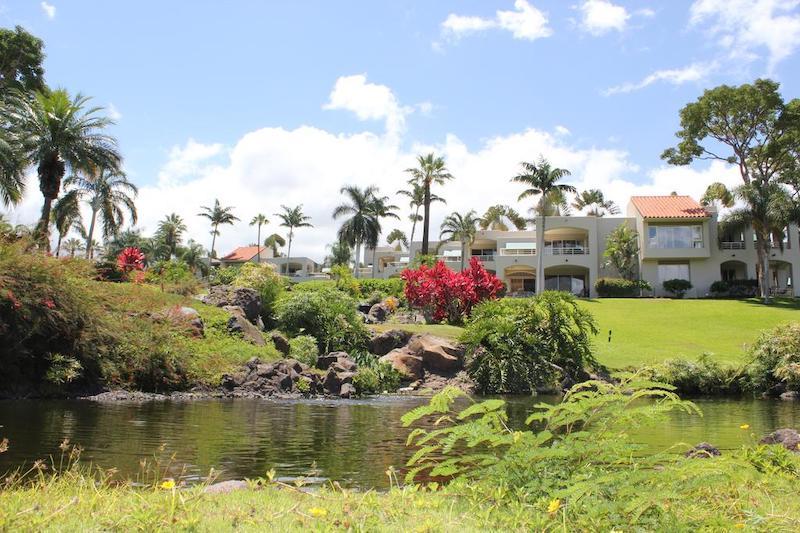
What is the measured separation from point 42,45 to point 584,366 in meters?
42.6

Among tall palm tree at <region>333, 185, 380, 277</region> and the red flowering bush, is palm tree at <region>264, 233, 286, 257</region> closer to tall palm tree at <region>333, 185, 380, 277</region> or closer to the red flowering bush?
tall palm tree at <region>333, 185, 380, 277</region>

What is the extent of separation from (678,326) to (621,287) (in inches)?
544

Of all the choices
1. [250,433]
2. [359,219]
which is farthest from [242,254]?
[250,433]

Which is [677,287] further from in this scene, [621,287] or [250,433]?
[250,433]

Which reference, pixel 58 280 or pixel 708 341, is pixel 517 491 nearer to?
pixel 58 280

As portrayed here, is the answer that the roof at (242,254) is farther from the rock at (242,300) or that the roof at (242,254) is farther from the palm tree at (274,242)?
the rock at (242,300)

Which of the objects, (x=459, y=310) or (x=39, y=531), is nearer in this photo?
(x=39, y=531)

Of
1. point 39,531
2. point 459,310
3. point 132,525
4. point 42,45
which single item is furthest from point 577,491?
point 42,45

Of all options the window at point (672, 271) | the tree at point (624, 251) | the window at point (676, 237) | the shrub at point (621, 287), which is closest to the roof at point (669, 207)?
the window at point (676, 237)

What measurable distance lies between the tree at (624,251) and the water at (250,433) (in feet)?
120

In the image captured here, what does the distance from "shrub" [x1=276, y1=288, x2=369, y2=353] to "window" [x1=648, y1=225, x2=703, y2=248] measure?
118 feet

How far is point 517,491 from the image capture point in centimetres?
525

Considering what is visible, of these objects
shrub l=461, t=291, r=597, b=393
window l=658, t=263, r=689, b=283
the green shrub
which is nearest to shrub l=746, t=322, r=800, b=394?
shrub l=461, t=291, r=597, b=393

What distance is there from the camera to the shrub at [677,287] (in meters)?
54.9
